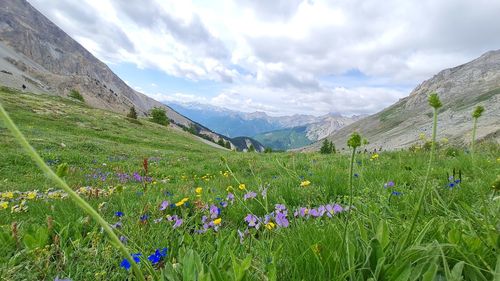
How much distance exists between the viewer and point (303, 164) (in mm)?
10391

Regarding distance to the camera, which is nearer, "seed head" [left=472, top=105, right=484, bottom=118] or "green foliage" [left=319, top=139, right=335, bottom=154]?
"seed head" [left=472, top=105, right=484, bottom=118]

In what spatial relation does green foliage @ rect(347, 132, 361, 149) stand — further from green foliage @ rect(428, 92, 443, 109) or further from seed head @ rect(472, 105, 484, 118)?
seed head @ rect(472, 105, 484, 118)

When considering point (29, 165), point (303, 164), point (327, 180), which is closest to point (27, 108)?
point (29, 165)

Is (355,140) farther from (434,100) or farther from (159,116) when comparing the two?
(159,116)

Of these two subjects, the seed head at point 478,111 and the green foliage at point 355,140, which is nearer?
the green foliage at point 355,140

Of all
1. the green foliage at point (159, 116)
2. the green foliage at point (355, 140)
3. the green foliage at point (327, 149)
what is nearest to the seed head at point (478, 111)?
the green foliage at point (355, 140)

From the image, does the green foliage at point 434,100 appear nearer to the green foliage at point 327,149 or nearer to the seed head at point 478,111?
the seed head at point 478,111

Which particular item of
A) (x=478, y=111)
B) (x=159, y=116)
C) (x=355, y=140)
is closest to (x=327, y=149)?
(x=478, y=111)

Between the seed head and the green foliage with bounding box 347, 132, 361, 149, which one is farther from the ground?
the seed head

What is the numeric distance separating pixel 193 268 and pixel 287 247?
0.62 m

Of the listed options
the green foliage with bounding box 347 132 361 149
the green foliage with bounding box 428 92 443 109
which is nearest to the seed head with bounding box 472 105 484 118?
the green foliage with bounding box 428 92 443 109

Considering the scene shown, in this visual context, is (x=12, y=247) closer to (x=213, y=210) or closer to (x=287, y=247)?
(x=213, y=210)

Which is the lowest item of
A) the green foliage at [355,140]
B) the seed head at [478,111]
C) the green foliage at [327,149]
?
the green foliage at [327,149]

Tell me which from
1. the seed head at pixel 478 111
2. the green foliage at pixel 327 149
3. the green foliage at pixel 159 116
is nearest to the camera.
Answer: the seed head at pixel 478 111
